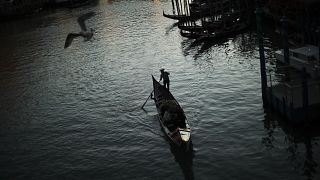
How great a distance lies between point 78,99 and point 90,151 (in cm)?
950

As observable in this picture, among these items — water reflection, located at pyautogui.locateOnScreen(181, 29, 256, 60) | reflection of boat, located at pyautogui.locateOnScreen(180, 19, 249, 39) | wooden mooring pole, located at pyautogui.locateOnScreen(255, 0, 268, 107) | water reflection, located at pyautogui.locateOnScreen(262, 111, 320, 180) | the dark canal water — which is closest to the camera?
water reflection, located at pyautogui.locateOnScreen(262, 111, 320, 180)

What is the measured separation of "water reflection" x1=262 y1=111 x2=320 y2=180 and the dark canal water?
5cm

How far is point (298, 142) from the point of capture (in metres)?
22.1

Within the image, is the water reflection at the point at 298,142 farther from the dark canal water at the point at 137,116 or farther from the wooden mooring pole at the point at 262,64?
the wooden mooring pole at the point at 262,64

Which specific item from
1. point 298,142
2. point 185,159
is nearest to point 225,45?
point 298,142

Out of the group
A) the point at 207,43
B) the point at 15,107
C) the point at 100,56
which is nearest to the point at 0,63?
the point at 100,56

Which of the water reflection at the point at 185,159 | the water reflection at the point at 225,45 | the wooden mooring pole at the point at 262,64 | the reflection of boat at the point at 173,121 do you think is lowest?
the water reflection at the point at 185,159

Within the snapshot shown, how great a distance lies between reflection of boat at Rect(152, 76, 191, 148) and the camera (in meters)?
21.9

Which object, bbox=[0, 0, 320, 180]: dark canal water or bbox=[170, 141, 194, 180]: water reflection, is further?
bbox=[0, 0, 320, 180]: dark canal water

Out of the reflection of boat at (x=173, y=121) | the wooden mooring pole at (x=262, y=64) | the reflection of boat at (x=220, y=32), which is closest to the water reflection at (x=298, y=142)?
the wooden mooring pole at (x=262, y=64)

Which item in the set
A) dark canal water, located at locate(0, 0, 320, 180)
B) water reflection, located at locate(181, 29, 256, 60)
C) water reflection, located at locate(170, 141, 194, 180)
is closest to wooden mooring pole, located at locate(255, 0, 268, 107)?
dark canal water, located at locate(0, 0, 320, 180)

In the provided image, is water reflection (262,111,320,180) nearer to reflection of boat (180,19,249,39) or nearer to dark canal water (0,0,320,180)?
dark canal water (0,0,320,180)

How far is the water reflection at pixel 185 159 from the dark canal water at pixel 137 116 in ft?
0.18

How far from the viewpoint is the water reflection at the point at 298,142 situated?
20109 mm
